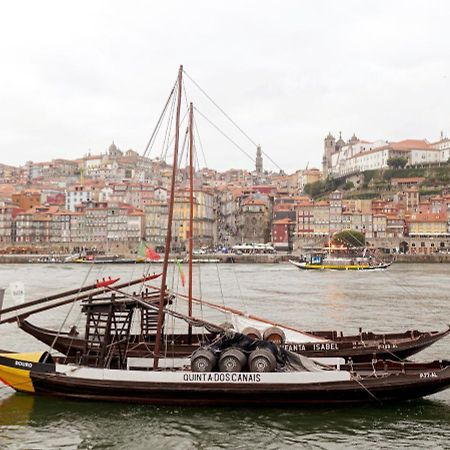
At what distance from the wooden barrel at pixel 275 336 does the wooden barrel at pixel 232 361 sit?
6.92 feet

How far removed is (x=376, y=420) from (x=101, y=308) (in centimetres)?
502

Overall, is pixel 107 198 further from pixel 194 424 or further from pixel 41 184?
pixel 194 424

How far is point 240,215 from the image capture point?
105m

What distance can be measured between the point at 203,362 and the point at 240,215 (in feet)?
307

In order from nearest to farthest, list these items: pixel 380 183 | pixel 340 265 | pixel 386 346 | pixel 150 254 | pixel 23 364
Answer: pixel 23 364
pixel 386 346
pixel 150 254
pixel 340 265
pixel 380 183

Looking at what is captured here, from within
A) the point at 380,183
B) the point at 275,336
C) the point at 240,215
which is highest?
the point at 380,183

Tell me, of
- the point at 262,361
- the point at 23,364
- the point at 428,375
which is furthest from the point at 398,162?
the point at 23,364

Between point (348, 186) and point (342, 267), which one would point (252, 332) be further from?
point (348, 186)

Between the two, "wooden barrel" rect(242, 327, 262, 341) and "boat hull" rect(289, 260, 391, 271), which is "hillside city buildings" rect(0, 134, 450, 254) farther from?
"wooden barrel" rect(242, 327, 262, 341)

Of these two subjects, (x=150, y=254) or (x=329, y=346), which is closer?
(x=329, y=346)

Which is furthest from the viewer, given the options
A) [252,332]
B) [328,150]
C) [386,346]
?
[328,150]

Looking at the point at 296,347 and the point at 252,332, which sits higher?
the point at 252,332

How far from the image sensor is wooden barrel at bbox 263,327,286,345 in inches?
535

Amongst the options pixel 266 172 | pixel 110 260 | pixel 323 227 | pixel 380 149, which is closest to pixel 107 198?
pixel 110 260
